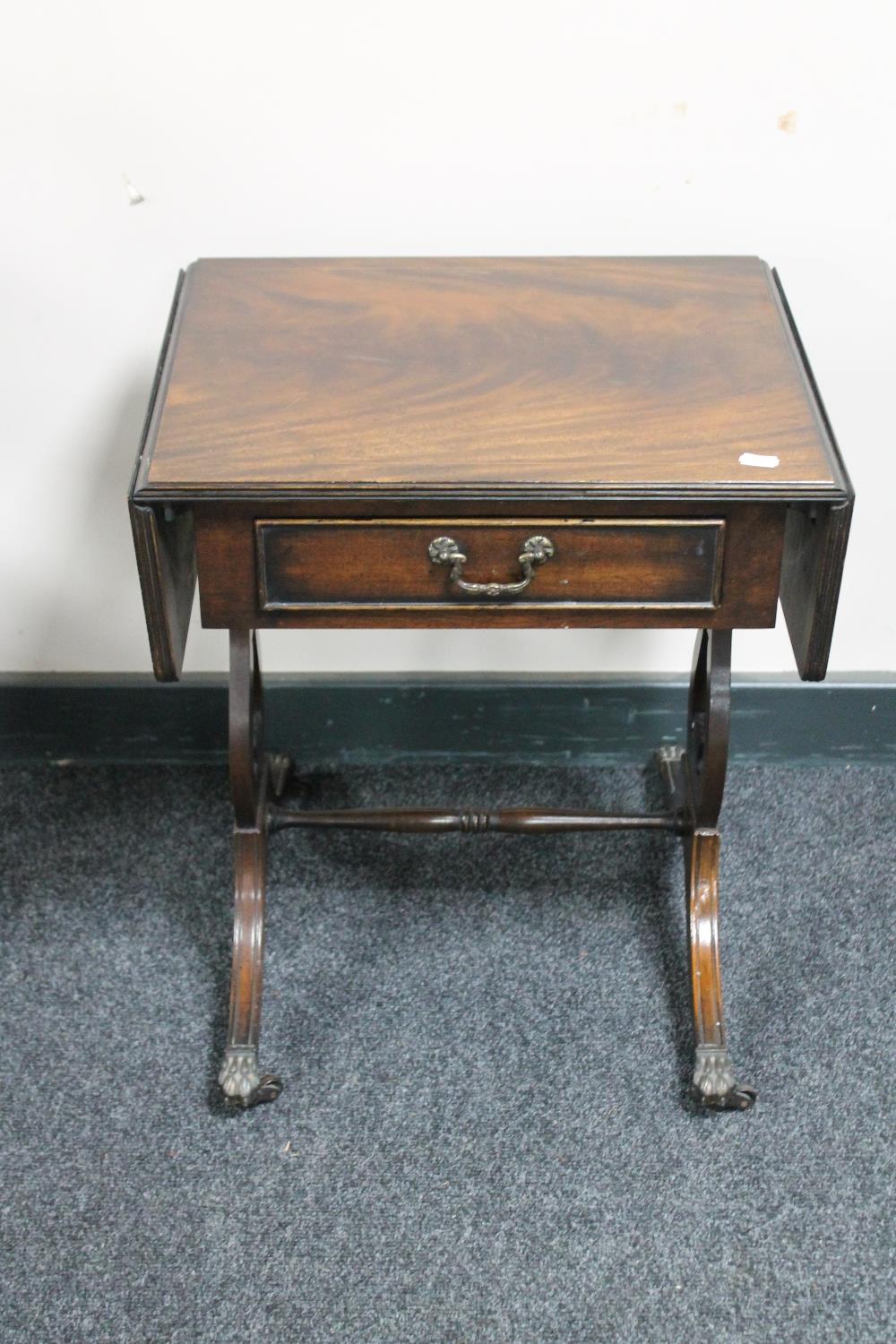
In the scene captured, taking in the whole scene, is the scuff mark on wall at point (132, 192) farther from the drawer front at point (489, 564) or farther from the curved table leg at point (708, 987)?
the curved table leg at point (708, 987)

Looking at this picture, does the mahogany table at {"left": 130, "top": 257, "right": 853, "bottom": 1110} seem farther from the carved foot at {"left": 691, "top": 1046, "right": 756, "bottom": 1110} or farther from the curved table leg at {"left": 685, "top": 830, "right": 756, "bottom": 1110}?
the carved foot at {"left": 691, "top": 1046, "right": 756, "bottom": 1110}

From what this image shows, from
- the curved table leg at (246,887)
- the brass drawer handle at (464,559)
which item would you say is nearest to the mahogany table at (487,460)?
the brass drawer handle at (464,559)

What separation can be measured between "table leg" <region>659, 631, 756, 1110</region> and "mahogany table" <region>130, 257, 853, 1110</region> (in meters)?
0.20

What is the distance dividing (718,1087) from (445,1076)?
1.21 ft

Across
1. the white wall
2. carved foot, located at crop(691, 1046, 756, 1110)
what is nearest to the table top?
the white wall

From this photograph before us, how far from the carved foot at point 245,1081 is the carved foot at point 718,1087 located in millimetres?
568

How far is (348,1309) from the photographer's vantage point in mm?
1819

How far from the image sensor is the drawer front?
165 cm

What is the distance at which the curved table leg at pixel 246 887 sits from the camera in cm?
200

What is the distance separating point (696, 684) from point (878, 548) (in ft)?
1.34

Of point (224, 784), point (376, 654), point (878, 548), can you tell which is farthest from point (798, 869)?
point (224, 784)

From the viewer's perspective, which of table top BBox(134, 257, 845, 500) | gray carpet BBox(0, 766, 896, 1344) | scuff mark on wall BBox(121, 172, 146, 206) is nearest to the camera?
table top BBox(134, 257, 845, 500)

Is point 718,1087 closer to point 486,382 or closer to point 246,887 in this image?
point 246,887

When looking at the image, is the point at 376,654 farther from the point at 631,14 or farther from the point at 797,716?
the point at 631,14
